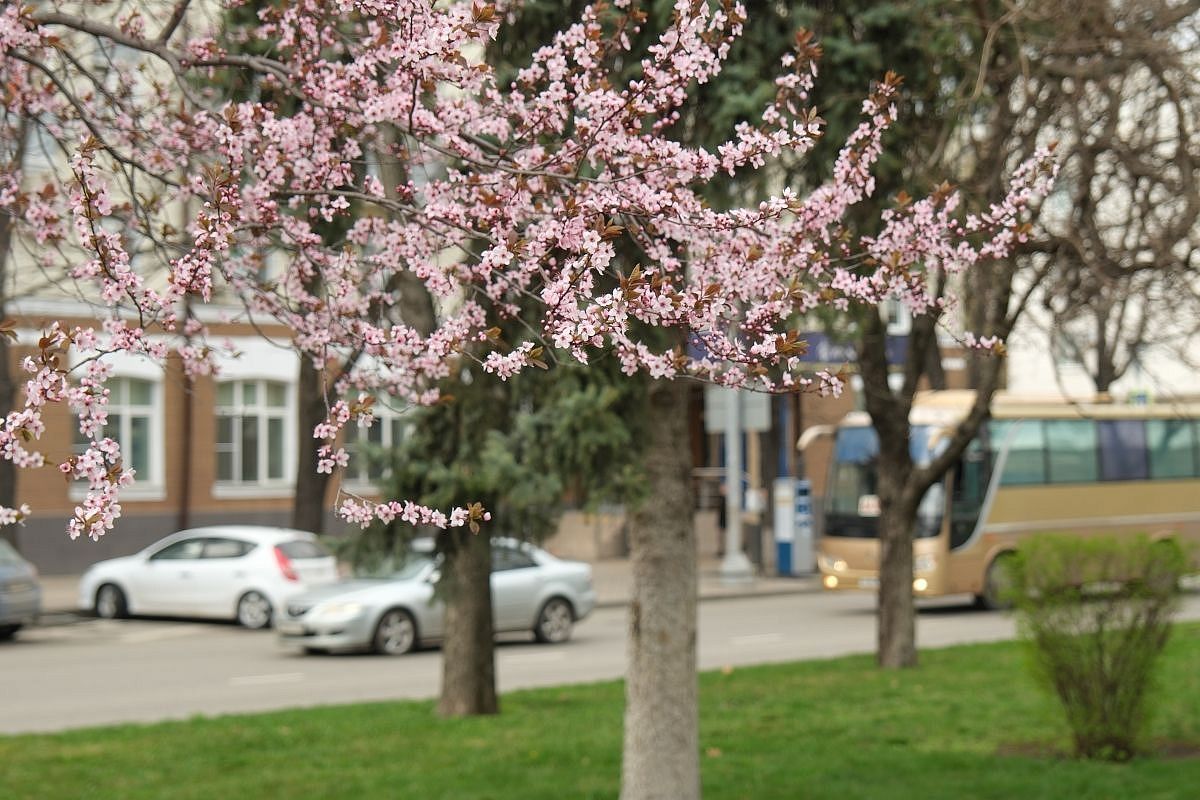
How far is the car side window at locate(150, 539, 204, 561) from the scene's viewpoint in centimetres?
2358

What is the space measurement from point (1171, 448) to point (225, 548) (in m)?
16.3

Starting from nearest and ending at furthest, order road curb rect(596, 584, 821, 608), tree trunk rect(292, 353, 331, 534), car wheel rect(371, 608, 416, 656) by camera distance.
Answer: car wheel rect(371, 608, 416, 656), tree trunk rect(292, 353, 331, 534), road curb rect(596, 584, 821, 608)

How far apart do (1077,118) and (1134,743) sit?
381cm

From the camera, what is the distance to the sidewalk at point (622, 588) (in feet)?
86.0

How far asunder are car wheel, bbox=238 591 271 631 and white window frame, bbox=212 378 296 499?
998 centimetres

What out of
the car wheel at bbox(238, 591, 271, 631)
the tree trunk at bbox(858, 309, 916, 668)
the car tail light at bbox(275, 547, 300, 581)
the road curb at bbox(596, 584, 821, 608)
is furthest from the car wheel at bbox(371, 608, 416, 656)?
the road curb at bbox(596, 584, 821, 608)

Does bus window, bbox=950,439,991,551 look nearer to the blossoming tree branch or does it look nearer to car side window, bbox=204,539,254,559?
car side window, bbox=204,539,254,559

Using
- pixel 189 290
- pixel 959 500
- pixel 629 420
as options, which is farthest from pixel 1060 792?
pixel 959 500

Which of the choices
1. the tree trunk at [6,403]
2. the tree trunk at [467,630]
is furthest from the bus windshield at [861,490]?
the tree trunk at [467,630]

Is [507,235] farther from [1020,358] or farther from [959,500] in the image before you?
[1020,358]

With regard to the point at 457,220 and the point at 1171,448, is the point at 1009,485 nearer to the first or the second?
the point at 1171,448

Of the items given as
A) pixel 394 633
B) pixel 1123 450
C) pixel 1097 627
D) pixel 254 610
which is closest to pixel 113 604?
pixel 254 610

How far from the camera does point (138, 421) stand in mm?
31422

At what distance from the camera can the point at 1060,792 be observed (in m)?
8.80
